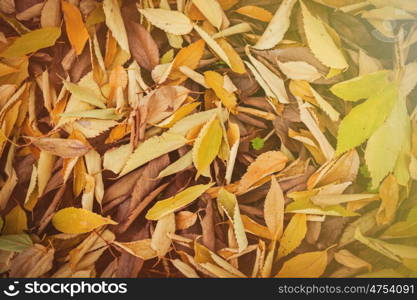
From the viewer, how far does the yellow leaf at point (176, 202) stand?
0.45 m

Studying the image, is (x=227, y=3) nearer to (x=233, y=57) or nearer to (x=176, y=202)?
(x=233, y=57)

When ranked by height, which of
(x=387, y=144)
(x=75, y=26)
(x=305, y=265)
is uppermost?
(x=75, y=26)

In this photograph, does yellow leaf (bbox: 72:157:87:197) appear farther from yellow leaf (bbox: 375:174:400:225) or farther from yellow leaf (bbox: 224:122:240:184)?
yellow leaf (bbox: 375:174:400:225)

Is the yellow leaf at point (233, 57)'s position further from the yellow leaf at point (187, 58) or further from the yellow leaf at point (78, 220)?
the yellow leaf at point (78, 220)

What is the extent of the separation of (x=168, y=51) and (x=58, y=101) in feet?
0.37

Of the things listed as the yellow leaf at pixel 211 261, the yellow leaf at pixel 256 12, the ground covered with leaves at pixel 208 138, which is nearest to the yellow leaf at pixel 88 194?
the ground covered with leaves at pixel 208 138

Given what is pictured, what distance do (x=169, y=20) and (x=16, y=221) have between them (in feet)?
0.78

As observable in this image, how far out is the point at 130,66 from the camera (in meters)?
0.45

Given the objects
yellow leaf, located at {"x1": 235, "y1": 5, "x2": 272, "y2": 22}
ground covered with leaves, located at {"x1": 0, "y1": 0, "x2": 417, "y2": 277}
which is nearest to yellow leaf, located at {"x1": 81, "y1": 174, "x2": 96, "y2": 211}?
ground covered with leaves, located at {"x1": 0, "y1": 0, "x2": 417, "y2": 277}

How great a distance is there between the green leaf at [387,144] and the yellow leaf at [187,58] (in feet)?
0.58

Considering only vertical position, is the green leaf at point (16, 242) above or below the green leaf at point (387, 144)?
below

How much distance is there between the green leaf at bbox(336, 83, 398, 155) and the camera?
0.44m

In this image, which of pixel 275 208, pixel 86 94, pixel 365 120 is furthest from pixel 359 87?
pixel 86 94

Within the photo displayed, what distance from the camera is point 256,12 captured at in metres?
0.46
